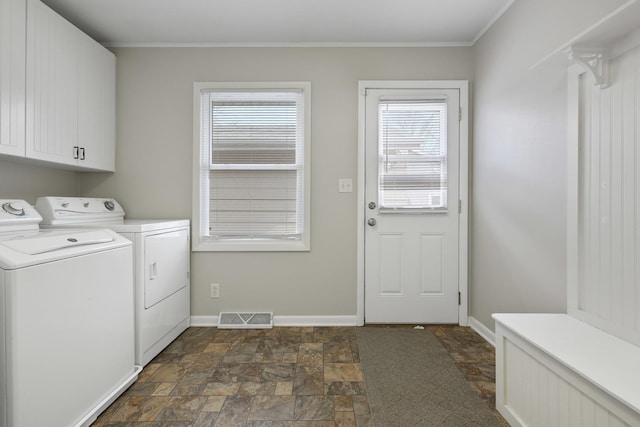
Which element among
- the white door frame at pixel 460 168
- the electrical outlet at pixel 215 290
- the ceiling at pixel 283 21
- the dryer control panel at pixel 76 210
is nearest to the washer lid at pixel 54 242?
the dryer control panel at pixel 76 210

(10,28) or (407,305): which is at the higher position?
(10,28)

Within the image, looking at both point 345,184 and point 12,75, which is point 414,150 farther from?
point 12,75

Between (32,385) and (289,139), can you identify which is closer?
(32,385)

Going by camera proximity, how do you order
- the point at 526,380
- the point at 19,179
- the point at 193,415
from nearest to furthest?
the point at 526,380 < the point at 193,415 < the point at 19,179

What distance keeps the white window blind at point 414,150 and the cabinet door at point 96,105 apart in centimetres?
230

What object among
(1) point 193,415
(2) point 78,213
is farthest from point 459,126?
(2) point 78,213

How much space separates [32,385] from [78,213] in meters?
1.38

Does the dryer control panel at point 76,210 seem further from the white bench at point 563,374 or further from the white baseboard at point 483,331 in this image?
the white baseboard at point 483,331

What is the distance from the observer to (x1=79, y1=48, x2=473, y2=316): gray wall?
2699 millimetres

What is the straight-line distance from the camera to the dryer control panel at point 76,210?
2.09 metres

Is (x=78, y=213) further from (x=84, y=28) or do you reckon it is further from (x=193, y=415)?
(x=193, y=415)

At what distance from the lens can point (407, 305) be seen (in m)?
2.72

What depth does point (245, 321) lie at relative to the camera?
105 inches

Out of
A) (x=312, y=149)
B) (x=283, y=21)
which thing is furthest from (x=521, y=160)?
(x=283, y=21)
